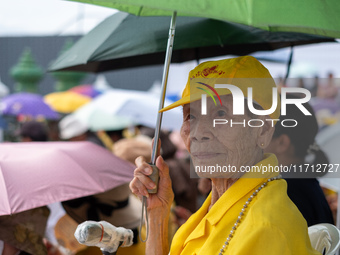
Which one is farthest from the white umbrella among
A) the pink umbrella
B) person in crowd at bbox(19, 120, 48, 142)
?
person in crowd at bbox(19, 120, 48, 142)

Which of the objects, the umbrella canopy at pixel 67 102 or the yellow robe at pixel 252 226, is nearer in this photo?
the yellow robe at pixel 252 226

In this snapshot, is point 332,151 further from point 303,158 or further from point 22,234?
point 22,234

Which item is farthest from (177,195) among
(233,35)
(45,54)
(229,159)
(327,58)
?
(45,54)

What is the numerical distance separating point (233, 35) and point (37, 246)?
1.76 meters

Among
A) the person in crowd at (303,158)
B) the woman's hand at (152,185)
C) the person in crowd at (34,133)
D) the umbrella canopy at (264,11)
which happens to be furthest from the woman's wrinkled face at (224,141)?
the person in crowd at (34,133)

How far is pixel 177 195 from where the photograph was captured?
5.09m

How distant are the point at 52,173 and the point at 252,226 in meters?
1.51

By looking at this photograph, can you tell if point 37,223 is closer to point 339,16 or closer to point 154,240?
point 154,240

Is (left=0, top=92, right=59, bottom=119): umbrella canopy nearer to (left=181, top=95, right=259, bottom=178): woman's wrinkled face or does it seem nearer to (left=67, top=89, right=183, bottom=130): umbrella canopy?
(left=67, top=89, right=183, bottom=130): umbrella canopy

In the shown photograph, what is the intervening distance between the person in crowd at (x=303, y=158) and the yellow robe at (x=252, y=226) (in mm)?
787

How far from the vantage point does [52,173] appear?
113 inches

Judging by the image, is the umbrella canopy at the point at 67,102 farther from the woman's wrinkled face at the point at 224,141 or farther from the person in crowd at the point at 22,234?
the woman's wrinkled face at the point at 224,141

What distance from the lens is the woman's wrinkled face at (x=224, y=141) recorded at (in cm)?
199

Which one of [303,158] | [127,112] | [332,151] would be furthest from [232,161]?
[127,112]
